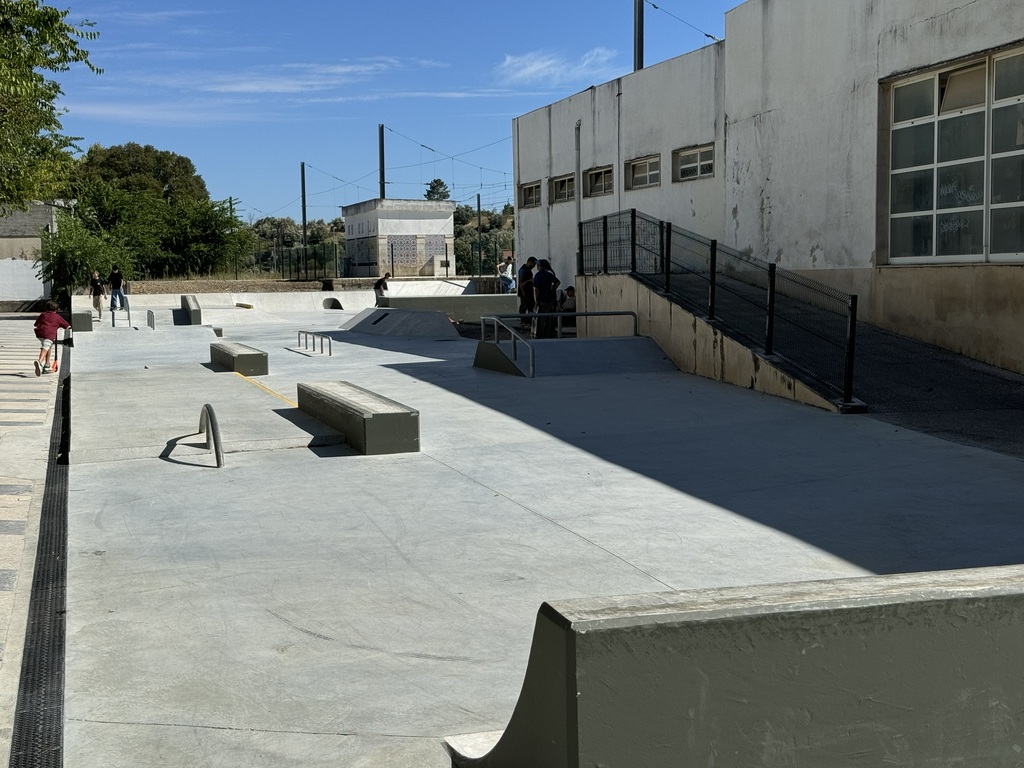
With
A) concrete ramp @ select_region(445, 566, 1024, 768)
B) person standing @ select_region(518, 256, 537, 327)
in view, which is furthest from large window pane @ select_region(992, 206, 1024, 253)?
concrete ramp @ select_region(445, 566, 1024, 768)

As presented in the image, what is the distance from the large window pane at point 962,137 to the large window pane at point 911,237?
0.99 metres

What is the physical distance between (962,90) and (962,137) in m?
0.67

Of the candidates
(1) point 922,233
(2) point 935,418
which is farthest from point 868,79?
(2) point 935,418

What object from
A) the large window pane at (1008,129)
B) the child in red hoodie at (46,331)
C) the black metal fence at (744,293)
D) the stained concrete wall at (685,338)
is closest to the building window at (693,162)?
the black metal fence at (744,293)

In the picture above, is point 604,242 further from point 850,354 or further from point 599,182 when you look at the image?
point 599,182

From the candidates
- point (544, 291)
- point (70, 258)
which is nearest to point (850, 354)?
point (544, 291)

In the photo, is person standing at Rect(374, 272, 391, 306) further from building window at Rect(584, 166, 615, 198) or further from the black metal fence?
the black metal fence

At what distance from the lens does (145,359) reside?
21297 mm

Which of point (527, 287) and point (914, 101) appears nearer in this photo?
point (914, 101)

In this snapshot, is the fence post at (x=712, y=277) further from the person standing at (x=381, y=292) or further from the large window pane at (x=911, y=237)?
the person standing at (x=381, y=292)

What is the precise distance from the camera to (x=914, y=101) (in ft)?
52.8

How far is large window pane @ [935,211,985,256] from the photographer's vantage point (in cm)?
1498

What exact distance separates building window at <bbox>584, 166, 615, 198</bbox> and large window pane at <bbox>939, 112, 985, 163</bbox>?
1293cm

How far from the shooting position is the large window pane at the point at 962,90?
48.9 feet
